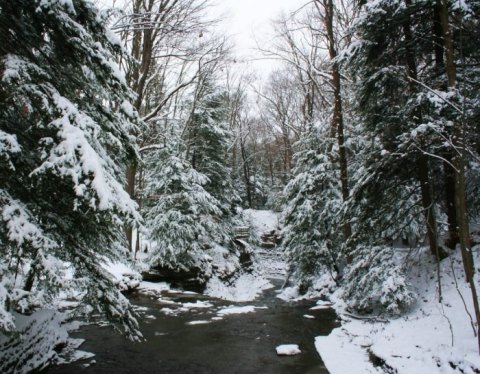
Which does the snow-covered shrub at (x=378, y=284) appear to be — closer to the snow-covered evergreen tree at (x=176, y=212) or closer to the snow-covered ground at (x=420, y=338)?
the snow-covered ground at (x=420, y=338)

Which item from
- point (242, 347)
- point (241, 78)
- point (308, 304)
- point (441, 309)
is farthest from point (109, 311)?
point (241, 78)

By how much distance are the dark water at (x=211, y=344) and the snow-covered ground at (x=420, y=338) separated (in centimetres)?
55

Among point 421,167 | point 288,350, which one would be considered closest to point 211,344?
point 288,350

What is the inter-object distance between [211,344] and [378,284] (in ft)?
13.2

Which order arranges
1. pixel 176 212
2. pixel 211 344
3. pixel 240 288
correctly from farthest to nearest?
1. pixel 240 288
2. pixel 176 212
3. pixel 211 344

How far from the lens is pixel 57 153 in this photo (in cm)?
391

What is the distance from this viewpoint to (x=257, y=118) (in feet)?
123

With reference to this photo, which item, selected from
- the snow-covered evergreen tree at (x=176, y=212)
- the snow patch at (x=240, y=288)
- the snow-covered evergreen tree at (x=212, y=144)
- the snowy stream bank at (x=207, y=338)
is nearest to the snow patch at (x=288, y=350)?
the snowy stream bank at (x=207, y=338)

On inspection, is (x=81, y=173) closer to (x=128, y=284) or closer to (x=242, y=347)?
(x=242, y=347)

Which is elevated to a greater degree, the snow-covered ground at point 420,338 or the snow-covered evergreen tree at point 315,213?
the snow-covered evergreen tree at point 315,213

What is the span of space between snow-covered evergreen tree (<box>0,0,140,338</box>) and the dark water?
1.80 m

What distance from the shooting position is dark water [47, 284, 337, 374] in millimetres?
6156

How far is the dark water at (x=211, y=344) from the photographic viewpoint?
6.16 meters

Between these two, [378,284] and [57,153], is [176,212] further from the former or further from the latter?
[57,153]
